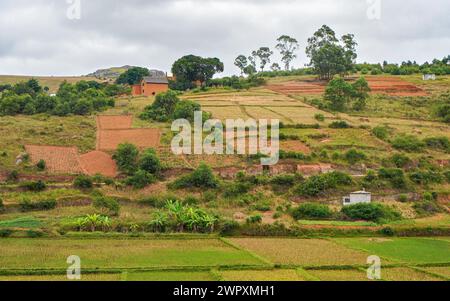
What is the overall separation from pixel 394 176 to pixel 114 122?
2285 centimetres

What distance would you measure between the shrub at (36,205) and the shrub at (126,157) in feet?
21.7

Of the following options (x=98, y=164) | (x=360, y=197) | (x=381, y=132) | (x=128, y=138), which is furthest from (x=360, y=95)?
(x=98, y=164)

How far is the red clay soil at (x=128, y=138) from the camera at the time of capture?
143ft

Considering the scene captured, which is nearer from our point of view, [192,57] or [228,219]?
[228,219]

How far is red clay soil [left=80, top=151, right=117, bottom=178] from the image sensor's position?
39.4 metres

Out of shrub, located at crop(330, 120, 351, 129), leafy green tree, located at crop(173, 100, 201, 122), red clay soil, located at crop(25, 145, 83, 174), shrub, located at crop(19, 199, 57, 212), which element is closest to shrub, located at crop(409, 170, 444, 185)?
shrub, located at crop(330, 120, 351, 129)

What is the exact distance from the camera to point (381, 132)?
4681 centimetres

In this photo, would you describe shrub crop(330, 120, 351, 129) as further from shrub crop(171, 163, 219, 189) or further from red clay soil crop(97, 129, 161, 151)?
shrub crop(171, 163, 219, 189)

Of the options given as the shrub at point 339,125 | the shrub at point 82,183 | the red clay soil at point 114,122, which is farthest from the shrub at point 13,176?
the shrub at point 339,125

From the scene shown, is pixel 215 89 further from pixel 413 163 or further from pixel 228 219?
pixel 228 219

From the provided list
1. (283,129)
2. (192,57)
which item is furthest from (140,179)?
(192,57)

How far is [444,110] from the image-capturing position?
5447cm

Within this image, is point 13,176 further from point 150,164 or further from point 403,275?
point 403,275

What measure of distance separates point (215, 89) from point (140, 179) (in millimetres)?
33572
